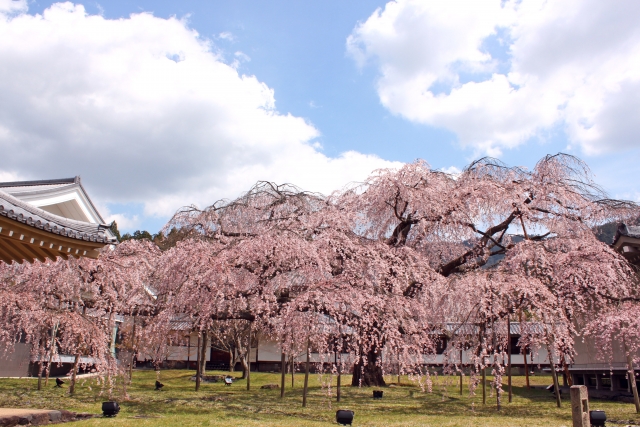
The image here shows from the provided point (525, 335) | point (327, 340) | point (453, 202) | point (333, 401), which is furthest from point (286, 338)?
point (453, 202)

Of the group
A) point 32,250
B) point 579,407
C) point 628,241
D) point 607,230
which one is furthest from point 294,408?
point 607,230

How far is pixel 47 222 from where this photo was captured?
6.45 meters

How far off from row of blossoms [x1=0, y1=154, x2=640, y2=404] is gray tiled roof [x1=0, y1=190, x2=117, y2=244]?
521 centimetres

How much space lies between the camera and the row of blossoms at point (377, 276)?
1162 centimetres

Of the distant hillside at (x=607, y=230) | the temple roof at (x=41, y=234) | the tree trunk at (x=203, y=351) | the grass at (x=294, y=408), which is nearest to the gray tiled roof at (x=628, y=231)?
the distant hillside at (x=607, y=230)

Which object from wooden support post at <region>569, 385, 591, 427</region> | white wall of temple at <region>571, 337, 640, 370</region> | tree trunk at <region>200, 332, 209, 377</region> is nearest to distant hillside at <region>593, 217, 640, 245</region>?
white wall of temple at <region>571, 337, 640, 370</region>

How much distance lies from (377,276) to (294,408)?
4.22m

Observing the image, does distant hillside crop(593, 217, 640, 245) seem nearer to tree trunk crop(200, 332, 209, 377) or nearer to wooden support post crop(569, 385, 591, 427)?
wooden support post crop(569, 385, 591, 427)

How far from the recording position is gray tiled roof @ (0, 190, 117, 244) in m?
6.10

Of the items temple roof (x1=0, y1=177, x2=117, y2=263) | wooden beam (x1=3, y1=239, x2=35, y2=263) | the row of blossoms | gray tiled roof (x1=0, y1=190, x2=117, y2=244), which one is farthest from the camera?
the row of blossoms

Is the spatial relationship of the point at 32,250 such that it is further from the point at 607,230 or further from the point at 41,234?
the point at 607,230

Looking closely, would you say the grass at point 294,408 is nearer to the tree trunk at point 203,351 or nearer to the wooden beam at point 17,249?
the tree trunk at point 203,351

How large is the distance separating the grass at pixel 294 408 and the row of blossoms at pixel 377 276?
114cm

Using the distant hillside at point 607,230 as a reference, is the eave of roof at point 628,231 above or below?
below
